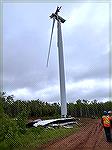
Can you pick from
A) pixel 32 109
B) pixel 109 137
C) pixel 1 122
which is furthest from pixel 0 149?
pixel 32 109

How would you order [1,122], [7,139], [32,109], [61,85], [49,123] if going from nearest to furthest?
[1,122] → [7,139] → [49,123] → [61,85] → [32,109]

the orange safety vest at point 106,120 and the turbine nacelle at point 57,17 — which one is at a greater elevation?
the turbine nacelle at point 57,17

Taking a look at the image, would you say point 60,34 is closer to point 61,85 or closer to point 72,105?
point 61,85

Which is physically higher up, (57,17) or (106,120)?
(57,17)

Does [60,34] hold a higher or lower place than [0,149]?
higher

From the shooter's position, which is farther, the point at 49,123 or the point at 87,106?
the point at 87,106

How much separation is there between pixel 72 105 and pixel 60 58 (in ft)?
112

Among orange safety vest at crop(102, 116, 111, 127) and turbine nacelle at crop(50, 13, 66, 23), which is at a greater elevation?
turbine nacelle at crop(50, 13, 66, 23)

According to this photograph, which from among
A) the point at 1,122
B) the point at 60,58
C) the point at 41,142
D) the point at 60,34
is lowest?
the point at 41,142

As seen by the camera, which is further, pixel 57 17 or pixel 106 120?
pixel 57 17

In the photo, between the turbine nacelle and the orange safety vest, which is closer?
the orange safety vest

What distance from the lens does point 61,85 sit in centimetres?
3562

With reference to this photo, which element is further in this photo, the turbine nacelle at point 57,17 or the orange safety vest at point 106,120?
the turbine nacelle at point 57,17

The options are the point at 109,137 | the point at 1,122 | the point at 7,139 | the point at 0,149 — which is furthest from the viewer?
the point at 109,137
